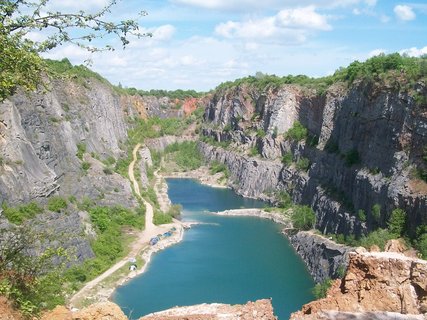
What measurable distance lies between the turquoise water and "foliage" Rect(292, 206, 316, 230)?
2.12 metres

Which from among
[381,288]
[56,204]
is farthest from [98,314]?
[56,204]

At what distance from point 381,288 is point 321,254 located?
34164mm

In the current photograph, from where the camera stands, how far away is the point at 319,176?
59.6 meters

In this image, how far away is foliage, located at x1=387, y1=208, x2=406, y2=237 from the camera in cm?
3638

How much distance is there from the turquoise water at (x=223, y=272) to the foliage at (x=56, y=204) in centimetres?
754

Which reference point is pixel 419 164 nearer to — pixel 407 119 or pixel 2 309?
pixel 407 119

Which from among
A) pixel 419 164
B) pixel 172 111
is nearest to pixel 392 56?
pixel 419 164

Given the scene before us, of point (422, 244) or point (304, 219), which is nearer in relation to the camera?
point (422, 244)

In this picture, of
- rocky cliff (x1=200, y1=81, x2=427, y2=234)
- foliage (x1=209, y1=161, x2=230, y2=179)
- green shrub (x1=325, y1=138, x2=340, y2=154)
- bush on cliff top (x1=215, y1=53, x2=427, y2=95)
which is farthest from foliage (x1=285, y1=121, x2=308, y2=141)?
foliage (x1=209, y1=161, x2=230, y2=179)

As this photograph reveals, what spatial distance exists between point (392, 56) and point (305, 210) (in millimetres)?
16497

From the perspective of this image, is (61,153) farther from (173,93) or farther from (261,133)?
(173,93)

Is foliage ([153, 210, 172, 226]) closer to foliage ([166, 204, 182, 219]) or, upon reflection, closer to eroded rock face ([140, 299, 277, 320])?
foliage ([166, 204, 182, 219])

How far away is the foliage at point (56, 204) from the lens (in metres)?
39.3

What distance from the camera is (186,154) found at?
102125 millimetres
